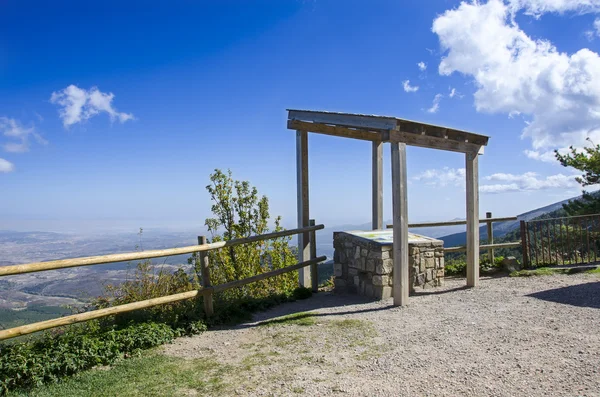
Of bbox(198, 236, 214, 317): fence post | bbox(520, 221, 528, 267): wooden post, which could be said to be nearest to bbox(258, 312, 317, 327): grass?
bbox(198, 236, 214, 317): fence post

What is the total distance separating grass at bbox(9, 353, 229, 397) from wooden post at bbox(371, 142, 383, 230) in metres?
5.50

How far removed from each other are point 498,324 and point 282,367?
3145mm

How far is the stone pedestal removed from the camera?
23.6 feet

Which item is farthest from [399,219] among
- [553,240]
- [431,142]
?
[553,240]

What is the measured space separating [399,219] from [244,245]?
13.3 ft

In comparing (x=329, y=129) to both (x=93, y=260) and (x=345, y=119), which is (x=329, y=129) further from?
(x=93, y=260)

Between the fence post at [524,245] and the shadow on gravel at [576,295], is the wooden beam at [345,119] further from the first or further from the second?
the fence post at [524,245]

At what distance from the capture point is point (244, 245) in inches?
369

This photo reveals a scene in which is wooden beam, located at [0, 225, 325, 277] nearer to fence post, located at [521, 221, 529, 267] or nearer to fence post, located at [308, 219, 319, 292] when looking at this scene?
fence post, located at [308, 219, 319, 292]

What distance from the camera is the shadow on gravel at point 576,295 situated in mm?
6461

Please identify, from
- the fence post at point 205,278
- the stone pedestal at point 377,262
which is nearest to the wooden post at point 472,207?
the stone pedestal at point 377,262

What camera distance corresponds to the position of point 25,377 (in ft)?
13.3

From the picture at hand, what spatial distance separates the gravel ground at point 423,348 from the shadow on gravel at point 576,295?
0.05 feet

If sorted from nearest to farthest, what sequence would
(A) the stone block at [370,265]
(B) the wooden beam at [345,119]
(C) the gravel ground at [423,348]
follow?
1. (C) the gravel ground at [423,348]
2. (B) the wooden beam at [345,119]
3. (A) the stone block at [370,265]
